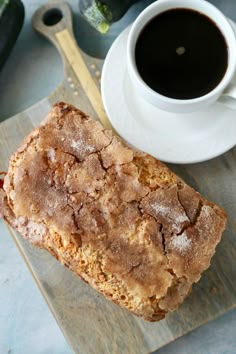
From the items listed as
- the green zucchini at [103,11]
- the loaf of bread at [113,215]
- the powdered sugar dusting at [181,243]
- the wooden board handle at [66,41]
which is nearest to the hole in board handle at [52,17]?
the wooden board handle at [66,41]

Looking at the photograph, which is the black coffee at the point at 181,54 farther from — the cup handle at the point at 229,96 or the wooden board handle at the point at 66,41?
the wooden board handle at the point at 66,41

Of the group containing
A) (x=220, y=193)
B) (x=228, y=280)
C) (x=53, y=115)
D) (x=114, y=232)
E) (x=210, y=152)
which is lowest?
(x=228, y=280)

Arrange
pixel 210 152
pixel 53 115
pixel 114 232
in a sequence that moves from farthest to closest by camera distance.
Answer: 1. pixel 210 152
2. pixel 53 115
3. pixel 114 232

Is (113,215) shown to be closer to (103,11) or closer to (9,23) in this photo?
(103,11)

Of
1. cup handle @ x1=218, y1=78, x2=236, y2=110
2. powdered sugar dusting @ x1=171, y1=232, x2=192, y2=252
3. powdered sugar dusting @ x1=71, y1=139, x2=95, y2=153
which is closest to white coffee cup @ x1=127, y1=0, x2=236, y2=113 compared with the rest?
cup handle @ x1=218, y1=78, x2=236, y2=110

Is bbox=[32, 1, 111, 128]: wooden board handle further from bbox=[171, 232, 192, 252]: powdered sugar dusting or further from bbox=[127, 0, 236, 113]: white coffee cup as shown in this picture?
bbox=[171, 232, 192, 252]: powdered sugar dusting

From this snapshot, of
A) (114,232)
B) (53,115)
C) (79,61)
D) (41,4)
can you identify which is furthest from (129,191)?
(41,4)

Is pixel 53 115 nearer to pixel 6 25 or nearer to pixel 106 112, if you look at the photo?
pixel 106 112
